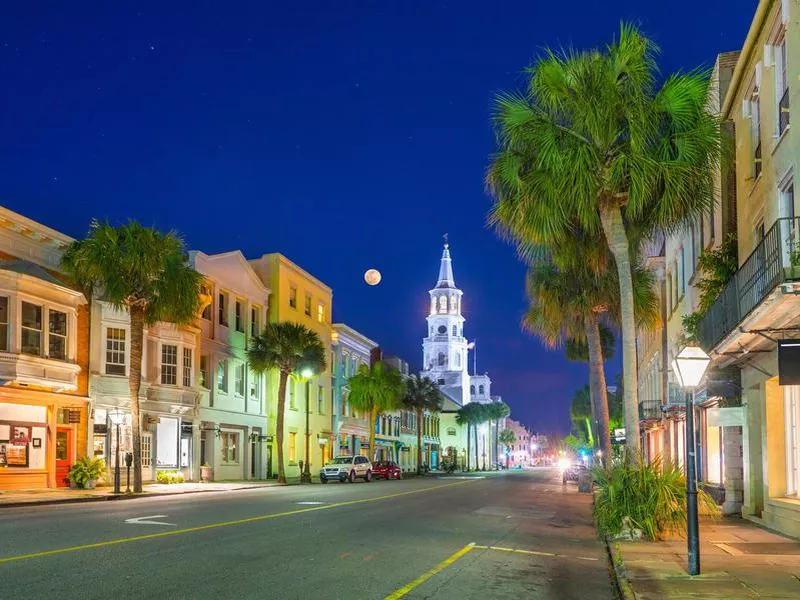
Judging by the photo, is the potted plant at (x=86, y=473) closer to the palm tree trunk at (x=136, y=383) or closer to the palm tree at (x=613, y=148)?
the palm tree trunk at (x=136, y=383)

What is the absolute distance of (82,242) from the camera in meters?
30.6

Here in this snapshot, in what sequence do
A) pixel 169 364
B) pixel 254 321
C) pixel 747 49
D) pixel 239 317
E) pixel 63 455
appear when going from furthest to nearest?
pixel 254 321 → pixel 239 317 → pixel 169 364 → pixel 63 455 → pixel 747 49

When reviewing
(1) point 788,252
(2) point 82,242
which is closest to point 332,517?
(1) point 788,252

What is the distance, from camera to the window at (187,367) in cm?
4147

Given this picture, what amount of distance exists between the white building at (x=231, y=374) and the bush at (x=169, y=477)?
452 cm

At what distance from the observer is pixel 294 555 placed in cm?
1266

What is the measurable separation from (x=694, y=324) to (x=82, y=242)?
1998 cm

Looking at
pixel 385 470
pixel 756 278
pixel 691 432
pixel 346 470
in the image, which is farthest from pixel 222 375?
pixel 691 432

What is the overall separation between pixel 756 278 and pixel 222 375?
3520 cm

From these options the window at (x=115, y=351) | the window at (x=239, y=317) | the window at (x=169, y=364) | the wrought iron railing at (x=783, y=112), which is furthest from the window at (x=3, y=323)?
the wrought iron railing at (x=783, y=112)

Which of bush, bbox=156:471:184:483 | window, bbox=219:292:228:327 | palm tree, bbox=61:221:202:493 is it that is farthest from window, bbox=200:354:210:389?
palm tree, bbox=61:221:202:493

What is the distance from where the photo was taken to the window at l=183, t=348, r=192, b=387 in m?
41.5

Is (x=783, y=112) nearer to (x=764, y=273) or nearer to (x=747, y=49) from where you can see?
(x=747, y=49)

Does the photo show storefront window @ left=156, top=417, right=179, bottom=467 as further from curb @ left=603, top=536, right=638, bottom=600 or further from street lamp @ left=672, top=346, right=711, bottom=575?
street lamp @ left=672, top=346, right=711, bottom=575
